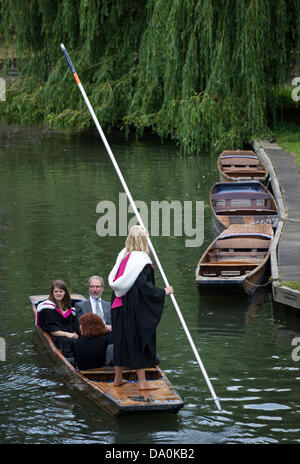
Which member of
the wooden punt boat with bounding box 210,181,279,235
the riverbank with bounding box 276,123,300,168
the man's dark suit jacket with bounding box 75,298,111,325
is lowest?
the man's dark suit jacket with bounding box 75,298,111,325

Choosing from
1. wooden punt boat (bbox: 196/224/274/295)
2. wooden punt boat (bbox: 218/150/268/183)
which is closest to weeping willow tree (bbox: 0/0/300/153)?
wooden punt boat (bbox: 218/150/268/183)

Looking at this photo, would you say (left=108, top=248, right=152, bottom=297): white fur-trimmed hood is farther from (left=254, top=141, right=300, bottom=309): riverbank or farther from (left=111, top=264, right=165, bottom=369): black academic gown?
(left=254, top=141, right=300, bottom=309): riverbank

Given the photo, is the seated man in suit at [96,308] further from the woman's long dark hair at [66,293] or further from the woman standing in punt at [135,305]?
the woman standing in punt at [135,305]

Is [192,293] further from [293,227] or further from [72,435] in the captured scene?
[72,435]

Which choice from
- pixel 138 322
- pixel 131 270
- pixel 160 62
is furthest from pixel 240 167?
pixel 131 270

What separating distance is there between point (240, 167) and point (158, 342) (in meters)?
14.5

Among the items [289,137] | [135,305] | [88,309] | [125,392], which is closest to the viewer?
[135,305]

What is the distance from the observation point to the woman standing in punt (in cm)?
912

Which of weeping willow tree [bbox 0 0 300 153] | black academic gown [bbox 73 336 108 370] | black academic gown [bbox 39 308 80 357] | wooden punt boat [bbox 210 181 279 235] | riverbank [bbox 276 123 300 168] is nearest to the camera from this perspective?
black academic gown [bbox 73 336 108 370]

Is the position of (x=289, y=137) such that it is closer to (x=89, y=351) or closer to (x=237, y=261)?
(x=237, y=261)

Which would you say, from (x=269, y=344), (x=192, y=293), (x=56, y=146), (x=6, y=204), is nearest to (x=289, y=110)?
(x=56, y=146)

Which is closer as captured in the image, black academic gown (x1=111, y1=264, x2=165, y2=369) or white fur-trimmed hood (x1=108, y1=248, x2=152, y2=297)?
white fur-trimmed hood (x1=108, y1=248, x2=152, y2=297)

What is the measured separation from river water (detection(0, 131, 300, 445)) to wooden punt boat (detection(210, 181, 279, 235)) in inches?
21.5

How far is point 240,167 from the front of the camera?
2597cm
